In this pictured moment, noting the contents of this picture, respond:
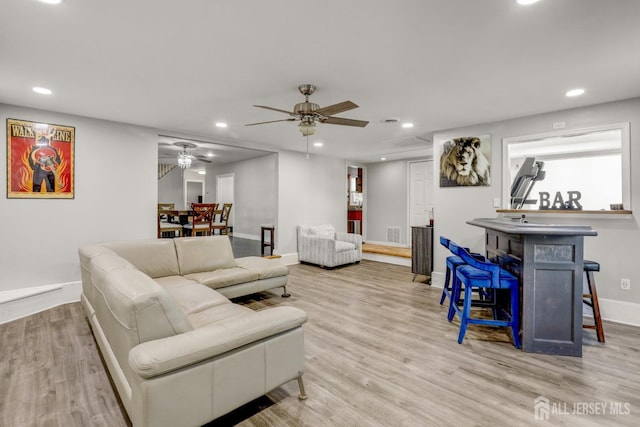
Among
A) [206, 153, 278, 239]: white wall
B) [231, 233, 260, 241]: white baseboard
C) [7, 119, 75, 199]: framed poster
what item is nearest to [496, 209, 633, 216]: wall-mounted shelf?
[206, 153, 278, 239]: white wall

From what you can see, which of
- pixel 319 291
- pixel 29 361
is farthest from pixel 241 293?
pixel 29 361

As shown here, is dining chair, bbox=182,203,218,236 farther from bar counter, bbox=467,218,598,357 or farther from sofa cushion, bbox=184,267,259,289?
bar counter, bbox=467,218,598,357

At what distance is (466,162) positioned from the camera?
14.4 ft

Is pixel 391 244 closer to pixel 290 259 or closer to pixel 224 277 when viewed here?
pixel 290 259

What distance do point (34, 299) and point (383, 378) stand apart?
406 cm

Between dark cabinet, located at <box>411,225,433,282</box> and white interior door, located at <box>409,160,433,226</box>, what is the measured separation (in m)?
2.49

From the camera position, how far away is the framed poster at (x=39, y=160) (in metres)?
3.60

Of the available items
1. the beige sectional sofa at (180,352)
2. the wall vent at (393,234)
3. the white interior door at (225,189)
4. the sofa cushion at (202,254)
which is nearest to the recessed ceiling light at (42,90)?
the sofa cushion at (202,254)

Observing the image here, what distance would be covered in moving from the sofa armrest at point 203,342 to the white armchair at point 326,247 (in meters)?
4.04

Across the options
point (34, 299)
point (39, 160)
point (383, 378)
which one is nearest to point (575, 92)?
point (383, 378)

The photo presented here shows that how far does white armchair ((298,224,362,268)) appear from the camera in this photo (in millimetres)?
5902

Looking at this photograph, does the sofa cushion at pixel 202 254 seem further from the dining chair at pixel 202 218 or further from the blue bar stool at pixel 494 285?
the blue bar stool at pixel 494 285

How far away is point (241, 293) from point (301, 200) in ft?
11.0

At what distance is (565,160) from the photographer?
5.27m
